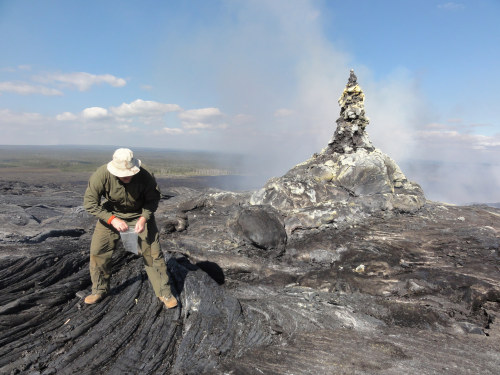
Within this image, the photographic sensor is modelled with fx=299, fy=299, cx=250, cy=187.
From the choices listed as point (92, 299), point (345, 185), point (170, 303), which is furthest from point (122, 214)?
point (345, 185)

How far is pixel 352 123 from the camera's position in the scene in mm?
18250

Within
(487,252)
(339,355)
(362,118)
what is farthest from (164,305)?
(362,118)

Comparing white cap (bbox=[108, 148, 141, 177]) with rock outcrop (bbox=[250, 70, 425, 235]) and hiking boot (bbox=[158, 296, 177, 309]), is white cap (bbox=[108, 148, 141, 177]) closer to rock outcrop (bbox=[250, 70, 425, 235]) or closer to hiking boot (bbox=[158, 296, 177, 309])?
hiking boot (bbox=[158, 296, 177, 309])

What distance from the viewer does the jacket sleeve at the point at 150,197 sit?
5505mm

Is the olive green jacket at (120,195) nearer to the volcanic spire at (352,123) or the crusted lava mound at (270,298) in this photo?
the crusted lava mound at (270,298)

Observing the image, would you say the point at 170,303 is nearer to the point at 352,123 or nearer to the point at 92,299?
the point at 92,299

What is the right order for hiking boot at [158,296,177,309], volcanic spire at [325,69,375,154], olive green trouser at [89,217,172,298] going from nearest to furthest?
olive green trouser at [89,217,172,298]
hiking boot at [158,296,177,309]
volcanic spire at [325,69,375,154]

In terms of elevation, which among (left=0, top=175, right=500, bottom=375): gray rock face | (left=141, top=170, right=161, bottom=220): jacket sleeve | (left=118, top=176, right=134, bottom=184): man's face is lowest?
(left=0, top=175, right=500, bottom=375): gray rock face

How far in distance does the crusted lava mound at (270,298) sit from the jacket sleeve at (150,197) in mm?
1767

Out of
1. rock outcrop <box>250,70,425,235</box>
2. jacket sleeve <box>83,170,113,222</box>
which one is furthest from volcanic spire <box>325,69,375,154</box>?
jacket sleeve <box>83,170,113,222</box>

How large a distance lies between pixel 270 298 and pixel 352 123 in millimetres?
14377

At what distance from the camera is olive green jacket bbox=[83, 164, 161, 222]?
519cm

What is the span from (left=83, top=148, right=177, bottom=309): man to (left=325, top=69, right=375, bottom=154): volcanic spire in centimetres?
1464

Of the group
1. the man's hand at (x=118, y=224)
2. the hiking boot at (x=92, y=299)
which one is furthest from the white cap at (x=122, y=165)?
the hiking boot at (x=92, y=299)
